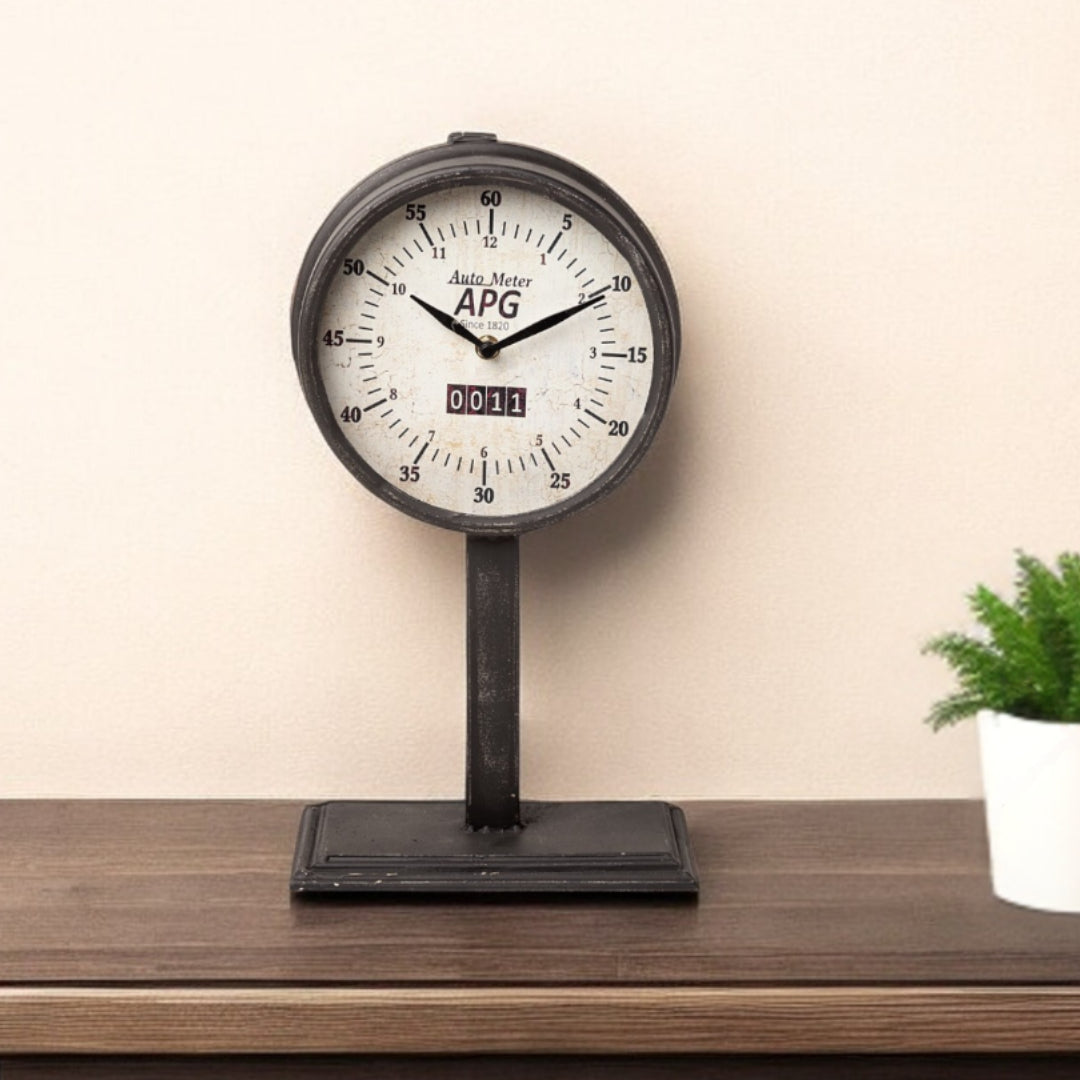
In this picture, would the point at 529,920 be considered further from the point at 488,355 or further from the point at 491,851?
the point at 488,355

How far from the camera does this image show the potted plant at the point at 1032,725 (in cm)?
142

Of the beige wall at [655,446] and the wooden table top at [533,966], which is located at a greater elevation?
the beige wall at [655,446]

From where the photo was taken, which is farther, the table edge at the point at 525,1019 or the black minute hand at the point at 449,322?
the black minute hand at the point at 449,322

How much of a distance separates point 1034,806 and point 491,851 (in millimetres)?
477

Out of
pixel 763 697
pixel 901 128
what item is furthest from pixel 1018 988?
pixel 901 128

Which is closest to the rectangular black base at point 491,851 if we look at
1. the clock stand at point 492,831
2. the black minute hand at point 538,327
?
the clock stand at point 492,831

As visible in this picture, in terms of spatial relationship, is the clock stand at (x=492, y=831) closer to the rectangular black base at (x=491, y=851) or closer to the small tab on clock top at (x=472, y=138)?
the rectangular black base at (x=491, y=851)

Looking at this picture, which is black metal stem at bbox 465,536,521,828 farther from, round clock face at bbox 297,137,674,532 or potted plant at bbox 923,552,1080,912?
potted plant at bbox 923,552,1080,912

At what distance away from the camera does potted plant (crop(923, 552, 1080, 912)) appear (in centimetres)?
142

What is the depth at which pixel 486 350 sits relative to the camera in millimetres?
1573

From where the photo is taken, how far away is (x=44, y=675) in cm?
181

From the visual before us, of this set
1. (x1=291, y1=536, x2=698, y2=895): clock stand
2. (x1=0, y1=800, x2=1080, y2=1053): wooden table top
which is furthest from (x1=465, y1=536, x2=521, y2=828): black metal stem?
(x1=0, y1=800, x2=1080, y2=1053): wooden table top

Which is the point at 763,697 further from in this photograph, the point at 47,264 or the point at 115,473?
the point at 47,264

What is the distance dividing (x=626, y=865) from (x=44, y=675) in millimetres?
684
